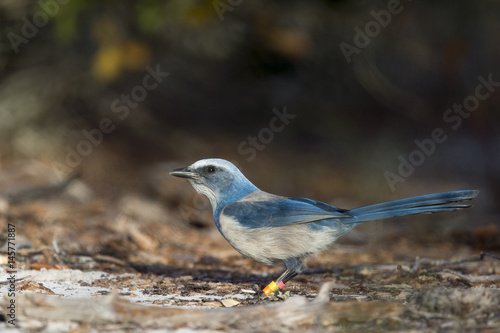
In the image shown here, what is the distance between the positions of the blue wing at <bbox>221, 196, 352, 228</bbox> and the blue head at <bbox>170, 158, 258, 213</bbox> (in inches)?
6.8

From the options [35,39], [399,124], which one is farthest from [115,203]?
[399,124]

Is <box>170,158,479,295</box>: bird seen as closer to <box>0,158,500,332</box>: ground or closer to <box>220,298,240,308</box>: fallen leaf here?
<box>0,158,500,332</box>: ground

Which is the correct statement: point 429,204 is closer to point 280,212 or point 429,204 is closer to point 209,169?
point 280,212

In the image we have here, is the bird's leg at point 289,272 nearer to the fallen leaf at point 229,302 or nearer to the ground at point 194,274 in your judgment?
the ground at point 194,274

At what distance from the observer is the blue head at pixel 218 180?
15.8 ft

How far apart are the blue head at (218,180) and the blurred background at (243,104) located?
5.86ft

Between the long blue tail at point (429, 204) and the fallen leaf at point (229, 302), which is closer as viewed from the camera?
the fallen leaf at point (229, 302)

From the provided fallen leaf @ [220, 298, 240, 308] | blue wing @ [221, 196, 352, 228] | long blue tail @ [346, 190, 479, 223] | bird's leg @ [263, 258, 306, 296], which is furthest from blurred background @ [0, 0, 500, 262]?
long blue tail @ [346, 190, 479, 223]

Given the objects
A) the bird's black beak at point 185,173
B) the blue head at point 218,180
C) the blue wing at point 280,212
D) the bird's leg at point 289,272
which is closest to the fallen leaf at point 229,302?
the bird's leg at point 289,272

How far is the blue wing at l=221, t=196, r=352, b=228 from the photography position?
4396 millimetres

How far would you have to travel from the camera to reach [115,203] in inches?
297

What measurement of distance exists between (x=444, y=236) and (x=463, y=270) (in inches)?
90.5

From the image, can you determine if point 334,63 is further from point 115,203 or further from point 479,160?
point 115,203

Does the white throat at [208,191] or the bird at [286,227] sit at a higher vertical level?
the white throat at [208,191]
